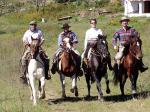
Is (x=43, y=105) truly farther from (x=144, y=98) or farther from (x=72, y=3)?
(x=72, y=3)

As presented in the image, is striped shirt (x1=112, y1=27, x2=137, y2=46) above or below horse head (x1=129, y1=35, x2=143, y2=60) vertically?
above

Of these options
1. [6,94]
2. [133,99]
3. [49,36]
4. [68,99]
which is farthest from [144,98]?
[49,36]

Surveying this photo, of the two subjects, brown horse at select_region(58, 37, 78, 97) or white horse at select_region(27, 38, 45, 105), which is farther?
brown horse at select_region(58, 37, 78, 97)

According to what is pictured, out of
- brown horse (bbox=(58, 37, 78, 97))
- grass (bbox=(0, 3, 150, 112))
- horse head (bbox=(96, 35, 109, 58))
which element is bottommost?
grass (bbox=(0, 3, 150, 112))

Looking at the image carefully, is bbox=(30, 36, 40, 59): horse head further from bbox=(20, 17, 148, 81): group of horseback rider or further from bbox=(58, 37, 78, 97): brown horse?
bbox=(58, 37, 78, 97): brown horse

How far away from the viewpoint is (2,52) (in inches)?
1331

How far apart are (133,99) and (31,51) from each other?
3.56m

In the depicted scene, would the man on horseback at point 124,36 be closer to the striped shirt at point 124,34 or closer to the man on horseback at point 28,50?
the striped shirt at point 124,34

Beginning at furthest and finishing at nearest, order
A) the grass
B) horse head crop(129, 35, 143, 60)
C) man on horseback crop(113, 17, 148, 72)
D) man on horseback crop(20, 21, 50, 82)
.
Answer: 1. man on horseback crop(113, 17, 148, 72)
2. man on horseback crop(20, 21, 50, 82)
3. horse head crop(129, 35, 143, 60)
4. the grass

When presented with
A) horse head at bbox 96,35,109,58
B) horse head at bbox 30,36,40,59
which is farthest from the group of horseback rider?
horse head at bbox 30,36,40,59

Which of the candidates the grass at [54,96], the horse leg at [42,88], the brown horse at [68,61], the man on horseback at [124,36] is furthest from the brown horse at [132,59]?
the horse leg at [42,88]

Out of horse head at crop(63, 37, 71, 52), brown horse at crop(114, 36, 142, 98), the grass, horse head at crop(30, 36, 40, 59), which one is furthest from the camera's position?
horse head at crop(63, 37, 71, 52)

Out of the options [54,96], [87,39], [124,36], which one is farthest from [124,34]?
[54,96]

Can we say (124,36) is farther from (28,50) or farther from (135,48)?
(28,50)
